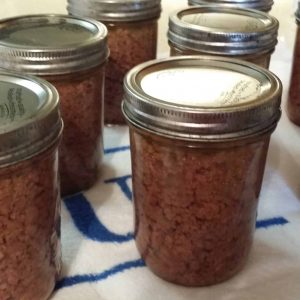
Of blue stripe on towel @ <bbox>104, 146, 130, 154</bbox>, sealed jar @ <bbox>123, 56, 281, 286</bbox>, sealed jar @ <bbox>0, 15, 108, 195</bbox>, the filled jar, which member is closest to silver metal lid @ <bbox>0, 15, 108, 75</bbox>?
sealed jar @ <bbox>0, 15, 108, 195</bbox>

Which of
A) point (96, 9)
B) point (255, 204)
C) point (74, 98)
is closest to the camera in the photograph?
point (255, 204)

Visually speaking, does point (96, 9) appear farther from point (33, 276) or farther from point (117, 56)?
point (33, 276)

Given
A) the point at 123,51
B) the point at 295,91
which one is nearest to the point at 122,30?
the point at 123,51

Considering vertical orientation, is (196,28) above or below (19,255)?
above

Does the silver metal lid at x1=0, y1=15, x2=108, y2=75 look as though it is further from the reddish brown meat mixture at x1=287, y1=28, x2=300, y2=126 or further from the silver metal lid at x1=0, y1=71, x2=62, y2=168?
the reddish brown meat mixture at x1=287, y1=28, x2=300, y2=126

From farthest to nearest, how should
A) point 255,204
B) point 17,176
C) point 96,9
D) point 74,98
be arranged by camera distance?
point 96,9
point 74,98
point 255,204
point 17,176

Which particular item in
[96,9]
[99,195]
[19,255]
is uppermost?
[96,9]

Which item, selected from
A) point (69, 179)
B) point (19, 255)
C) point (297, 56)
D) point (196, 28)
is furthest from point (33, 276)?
point (297, 56)
